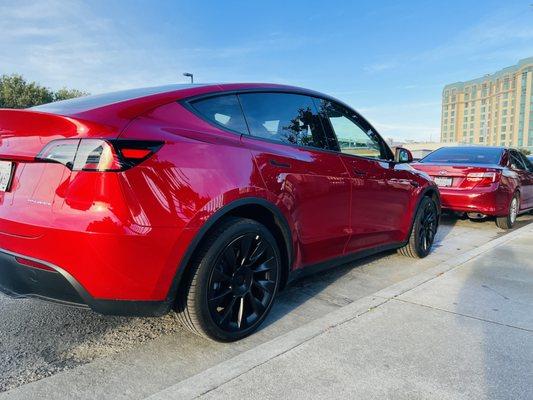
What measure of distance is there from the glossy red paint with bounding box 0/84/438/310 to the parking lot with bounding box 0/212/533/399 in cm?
45

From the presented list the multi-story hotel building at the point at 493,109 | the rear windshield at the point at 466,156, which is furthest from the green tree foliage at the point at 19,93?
the multi-story hotel building at the point at 493,109

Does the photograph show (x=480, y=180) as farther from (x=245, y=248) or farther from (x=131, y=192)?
(x=131, y=192)

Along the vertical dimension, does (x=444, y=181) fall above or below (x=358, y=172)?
below

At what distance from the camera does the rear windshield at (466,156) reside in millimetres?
7489

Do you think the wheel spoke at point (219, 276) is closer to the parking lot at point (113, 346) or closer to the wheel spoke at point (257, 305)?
the wheel spoke at point (257, 305)

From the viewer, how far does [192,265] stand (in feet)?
8.08

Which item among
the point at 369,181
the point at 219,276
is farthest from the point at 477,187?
the point at 219,276

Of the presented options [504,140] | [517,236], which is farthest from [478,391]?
[504,140]

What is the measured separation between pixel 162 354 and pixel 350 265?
2.55m

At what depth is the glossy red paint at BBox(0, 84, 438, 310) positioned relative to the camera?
2127 mm

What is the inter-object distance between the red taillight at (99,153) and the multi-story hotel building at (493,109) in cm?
11354

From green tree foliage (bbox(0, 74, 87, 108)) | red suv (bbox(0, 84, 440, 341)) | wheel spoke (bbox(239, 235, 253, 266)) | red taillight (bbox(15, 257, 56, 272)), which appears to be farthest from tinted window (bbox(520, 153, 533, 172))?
green tree foliage (bbox(0, 74, 87, 108))

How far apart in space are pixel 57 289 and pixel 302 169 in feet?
5.60

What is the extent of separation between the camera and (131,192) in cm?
214
